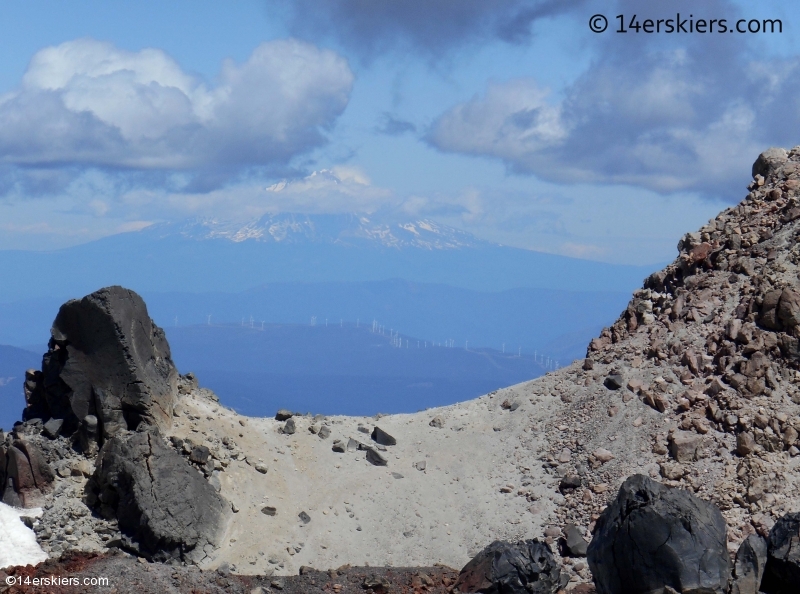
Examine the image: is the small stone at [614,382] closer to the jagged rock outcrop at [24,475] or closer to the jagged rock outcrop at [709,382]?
the jagged rock outcrop at [709,382]

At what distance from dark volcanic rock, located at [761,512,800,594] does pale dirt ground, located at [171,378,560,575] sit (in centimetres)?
552

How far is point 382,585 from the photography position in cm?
1784

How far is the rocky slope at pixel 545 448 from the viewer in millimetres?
19781

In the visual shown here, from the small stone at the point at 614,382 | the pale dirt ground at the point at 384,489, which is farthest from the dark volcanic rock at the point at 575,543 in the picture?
the small stone at the point at 614,382

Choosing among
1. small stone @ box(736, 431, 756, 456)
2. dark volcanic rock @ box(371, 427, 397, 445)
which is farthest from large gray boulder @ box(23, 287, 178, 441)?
small stone @ box(736, 431, 756, 456)

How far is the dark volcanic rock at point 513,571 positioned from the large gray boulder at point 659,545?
1.52m

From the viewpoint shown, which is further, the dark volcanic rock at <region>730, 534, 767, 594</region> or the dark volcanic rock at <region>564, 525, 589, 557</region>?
the dark volcanic rock at <region>564, 525, 589, 557</region>

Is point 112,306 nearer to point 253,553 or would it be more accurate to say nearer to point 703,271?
point 253,553

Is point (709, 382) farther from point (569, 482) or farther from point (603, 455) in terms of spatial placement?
point (569, 482)

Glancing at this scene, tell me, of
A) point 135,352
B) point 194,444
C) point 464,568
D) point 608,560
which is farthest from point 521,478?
point 135,352

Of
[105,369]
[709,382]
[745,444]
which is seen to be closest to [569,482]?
[745,444]

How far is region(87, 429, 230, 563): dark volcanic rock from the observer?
19.4 metres

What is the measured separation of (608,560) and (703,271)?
12.4 m

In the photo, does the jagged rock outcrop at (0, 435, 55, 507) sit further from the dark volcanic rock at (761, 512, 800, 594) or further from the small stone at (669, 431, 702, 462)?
the dark volcanic rock at (761, 512, 800, 594)
